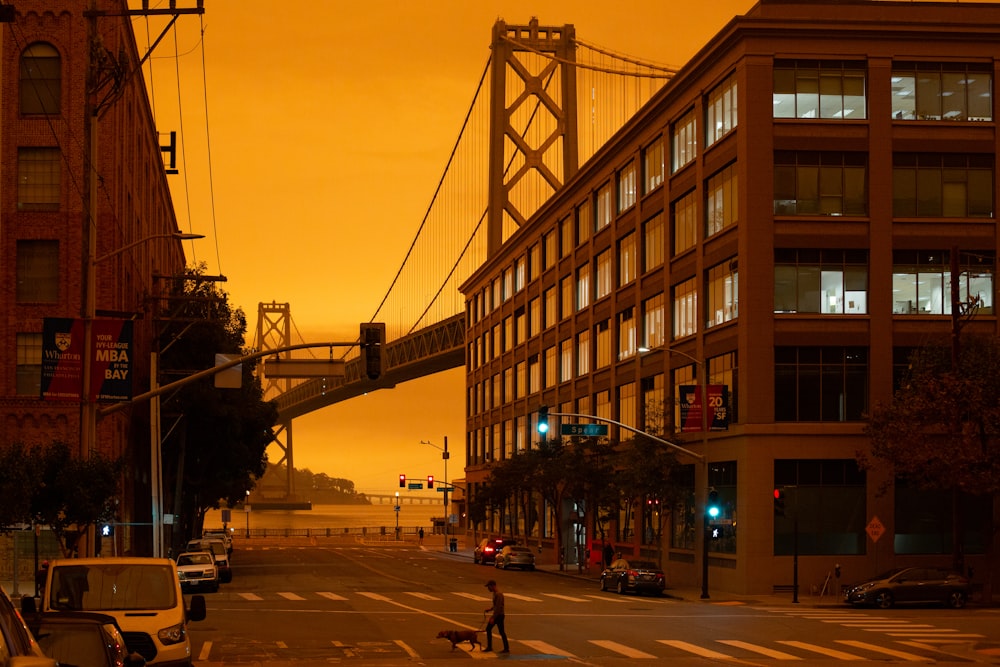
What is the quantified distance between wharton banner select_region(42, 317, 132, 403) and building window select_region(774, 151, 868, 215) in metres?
29.2

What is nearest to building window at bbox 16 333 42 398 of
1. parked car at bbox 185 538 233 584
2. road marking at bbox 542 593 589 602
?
parked car at bbox 185 538 233 584

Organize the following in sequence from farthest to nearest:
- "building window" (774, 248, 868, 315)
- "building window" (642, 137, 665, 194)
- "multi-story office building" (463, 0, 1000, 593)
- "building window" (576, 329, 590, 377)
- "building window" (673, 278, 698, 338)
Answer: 1. "building window" (576, 329, 590, 377)
2. "building window" (642, 137, 665, 194)
3. "building window" (673, 278, 698, 338)
4. "building window" (774, 248, 868, 315)
5. "multi-story office building" (463, 0, 1000, 593)

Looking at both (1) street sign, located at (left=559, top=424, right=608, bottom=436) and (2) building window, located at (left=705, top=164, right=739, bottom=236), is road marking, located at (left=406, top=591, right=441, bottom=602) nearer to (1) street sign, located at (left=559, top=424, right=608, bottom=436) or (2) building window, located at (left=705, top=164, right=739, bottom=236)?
(1) street sign, located at (left=559, top=424, right=608, bottom=436)

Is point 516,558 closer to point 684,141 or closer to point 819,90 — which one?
point 684,141

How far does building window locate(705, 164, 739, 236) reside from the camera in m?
54.3

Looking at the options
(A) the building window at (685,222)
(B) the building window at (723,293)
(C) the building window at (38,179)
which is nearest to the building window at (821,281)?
(B) the building window at (723,293)

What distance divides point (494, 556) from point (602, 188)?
22.2m

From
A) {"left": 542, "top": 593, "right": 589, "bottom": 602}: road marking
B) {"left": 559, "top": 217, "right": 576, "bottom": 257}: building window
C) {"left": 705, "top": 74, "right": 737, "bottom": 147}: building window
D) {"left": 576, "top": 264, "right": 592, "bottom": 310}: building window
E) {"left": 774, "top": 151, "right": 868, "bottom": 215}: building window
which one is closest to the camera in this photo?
{"left": 542, "top": 593, "right": 589, "bottom": 602}: road marking

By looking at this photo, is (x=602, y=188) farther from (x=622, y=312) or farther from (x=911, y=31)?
(x=911, y=31)

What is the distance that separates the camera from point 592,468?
226ft

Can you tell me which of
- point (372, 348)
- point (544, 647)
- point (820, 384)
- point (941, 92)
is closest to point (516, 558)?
point (820, 384)

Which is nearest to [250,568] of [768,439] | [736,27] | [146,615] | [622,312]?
[622,312]

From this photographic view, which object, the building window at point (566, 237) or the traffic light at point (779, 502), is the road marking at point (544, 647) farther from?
the building window at point (566, 237)

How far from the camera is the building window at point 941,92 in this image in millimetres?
53125
